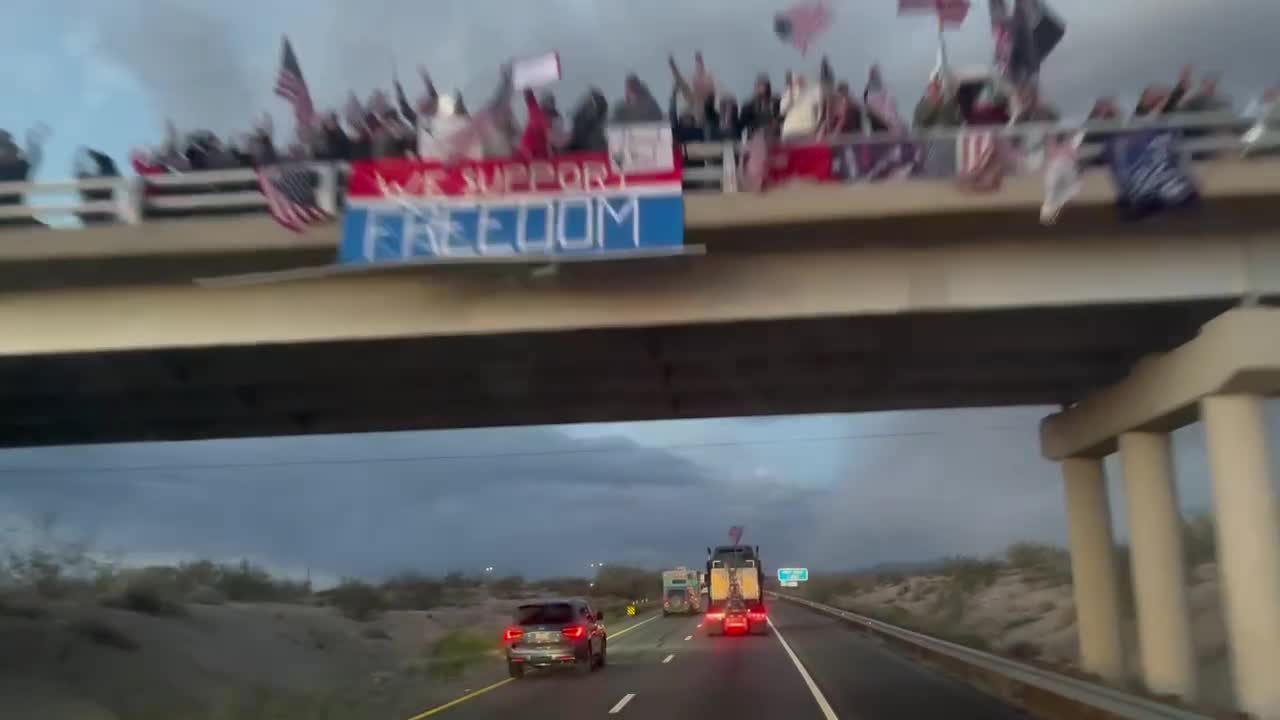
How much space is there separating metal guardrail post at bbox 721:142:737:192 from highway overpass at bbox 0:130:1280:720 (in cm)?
18

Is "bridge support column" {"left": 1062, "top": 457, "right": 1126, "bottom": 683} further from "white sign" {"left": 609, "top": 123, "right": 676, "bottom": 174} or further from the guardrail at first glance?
"white sign" {"left": 609, "top": 123, "right": 676, "bottom": 174}

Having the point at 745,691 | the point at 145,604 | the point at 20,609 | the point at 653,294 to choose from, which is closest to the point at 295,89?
the point at 653,294

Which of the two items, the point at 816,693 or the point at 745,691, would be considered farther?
the point at 745,691

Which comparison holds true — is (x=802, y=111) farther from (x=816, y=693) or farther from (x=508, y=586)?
(x=508, y=586)

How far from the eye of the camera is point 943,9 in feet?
50.6

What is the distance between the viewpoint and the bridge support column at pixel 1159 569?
16141mm

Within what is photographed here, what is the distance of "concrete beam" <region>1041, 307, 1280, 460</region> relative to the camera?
13336mm

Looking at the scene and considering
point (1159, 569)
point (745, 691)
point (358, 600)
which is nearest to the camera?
point (1159, 569)

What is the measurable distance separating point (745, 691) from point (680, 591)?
5361 cm

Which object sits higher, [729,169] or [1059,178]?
[729,169]

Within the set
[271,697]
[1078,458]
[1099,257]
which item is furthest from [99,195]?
[1078,458]

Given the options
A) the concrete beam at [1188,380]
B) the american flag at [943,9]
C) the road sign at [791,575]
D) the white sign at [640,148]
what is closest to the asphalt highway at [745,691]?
the concrete beam at [1188,380]

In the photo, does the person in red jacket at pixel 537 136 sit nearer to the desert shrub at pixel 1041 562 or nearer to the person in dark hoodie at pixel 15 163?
the person in dark hoodie at pixel 15 163

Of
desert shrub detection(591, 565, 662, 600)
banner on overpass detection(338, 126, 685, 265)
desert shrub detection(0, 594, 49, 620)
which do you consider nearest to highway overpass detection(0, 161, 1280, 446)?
banner on overpass detection(338, 126, 685, 265)
